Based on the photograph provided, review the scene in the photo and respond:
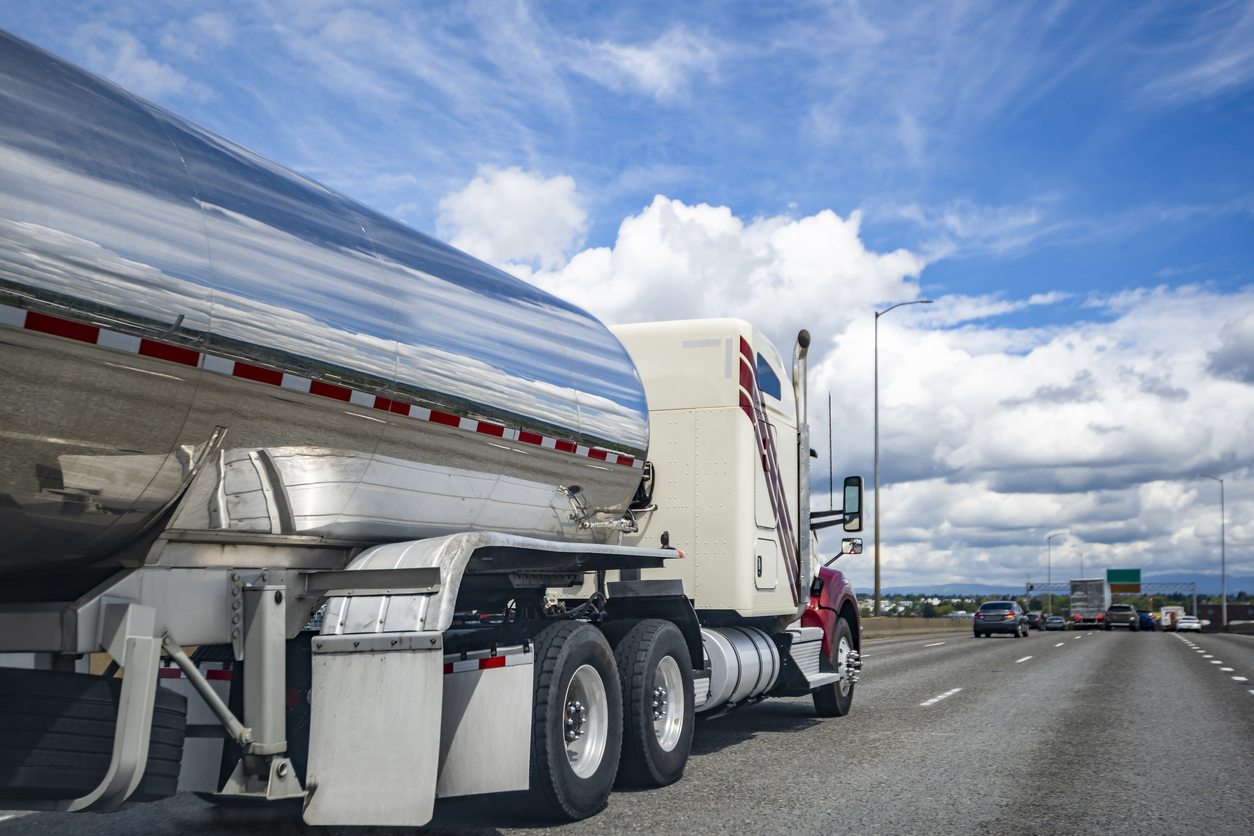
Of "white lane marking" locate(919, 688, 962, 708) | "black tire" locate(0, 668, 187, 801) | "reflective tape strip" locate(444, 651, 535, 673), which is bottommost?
"white lane marking" locate(919, 688, 962, 708)

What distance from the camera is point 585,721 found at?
6305 millimetres

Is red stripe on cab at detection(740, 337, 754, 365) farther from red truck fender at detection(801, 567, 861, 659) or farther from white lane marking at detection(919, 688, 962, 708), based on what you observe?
white lane marking at detection(919, 688, 962, 708)

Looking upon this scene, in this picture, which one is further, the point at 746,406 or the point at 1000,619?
the point at 1000,619

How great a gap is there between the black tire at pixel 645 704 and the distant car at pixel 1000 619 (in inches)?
1547

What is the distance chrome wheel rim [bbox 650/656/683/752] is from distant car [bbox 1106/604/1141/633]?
62.0 meters

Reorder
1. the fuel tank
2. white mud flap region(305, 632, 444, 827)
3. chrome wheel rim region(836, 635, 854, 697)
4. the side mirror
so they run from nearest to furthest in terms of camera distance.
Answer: the fuel tank
white mud flap region(305, 632, 444, 827)
the side mirror
chrome wheel rim region(836, 635, 854, 697)

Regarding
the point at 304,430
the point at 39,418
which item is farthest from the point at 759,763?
the point at 39,418

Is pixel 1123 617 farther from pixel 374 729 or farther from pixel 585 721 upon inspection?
pixel 374 729

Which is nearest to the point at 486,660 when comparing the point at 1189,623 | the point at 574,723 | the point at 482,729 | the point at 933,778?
the point at 482,729

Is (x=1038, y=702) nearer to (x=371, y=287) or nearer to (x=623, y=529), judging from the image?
(x=623, y=529)

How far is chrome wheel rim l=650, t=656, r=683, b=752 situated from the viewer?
729cm

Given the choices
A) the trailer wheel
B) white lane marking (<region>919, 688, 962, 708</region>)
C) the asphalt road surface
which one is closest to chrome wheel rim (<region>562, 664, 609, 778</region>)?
the trailer wheel

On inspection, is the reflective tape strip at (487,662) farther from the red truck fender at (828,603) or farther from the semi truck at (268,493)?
the red truck fender at (828,603)

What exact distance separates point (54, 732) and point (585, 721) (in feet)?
10.2
